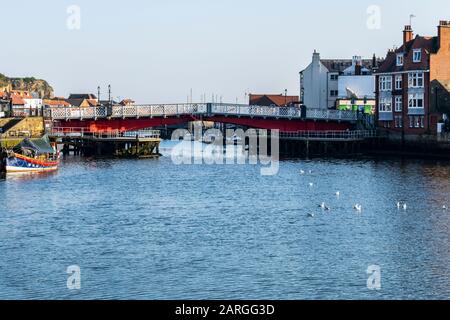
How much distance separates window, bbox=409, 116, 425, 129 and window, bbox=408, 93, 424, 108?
1284mm

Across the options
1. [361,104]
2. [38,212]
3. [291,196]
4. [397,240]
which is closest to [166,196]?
[291,196]

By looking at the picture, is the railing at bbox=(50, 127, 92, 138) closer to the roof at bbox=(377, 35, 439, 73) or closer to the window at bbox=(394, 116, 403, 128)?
the window at bbox=(394, 116, 403, 128)

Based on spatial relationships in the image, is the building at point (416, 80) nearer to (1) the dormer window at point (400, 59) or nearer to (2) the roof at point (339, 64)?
(1) the dormer window at point (400, 59)


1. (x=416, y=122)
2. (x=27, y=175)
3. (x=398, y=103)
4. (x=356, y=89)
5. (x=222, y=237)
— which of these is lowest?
(x=222, y=237)

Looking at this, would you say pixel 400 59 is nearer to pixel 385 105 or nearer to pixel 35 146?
pixel 385 105

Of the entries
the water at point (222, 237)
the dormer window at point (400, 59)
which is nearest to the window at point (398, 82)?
the dormer window at point (400, 59)

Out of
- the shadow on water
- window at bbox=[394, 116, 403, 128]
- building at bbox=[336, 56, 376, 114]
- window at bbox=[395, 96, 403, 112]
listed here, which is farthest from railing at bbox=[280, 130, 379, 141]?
the shadow on water

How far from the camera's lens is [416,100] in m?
98.6

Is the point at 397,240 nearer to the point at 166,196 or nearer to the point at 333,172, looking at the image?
the point at 166,196

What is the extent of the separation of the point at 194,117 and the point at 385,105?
21707mm

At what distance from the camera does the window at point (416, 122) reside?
3829 inches

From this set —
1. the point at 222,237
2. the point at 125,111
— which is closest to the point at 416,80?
the point at 125,111

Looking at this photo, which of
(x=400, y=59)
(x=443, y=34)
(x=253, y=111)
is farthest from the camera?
(x=253, y=111)

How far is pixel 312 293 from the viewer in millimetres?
30875
